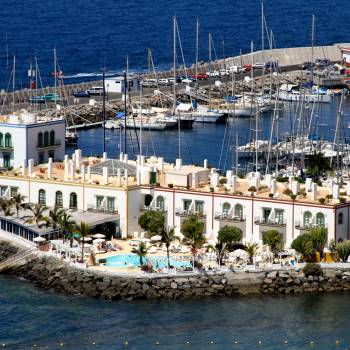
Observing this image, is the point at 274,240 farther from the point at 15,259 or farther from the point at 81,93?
the point at 81,93

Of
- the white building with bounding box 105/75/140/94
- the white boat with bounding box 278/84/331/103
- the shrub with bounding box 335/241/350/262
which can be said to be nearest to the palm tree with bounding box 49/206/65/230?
the shrub with bounding box 335/241/350/262

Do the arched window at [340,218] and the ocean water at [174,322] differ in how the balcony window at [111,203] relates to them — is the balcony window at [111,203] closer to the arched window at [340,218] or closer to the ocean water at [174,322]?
the ocean water at [174,322]

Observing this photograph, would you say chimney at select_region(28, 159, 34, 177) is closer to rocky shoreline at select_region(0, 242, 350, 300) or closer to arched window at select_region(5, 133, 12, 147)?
arched window at select_region(5, 133, 12, 147)

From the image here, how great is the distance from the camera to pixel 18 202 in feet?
320

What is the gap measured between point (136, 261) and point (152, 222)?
3.87m

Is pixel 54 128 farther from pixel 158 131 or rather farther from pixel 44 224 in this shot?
pixel 158 131

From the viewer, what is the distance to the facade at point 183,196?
302 feet

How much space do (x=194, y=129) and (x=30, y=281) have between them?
57377mm

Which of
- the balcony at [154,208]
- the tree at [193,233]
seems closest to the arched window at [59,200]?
the balcony at [154,208]

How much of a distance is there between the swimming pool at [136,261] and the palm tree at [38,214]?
5.12 metres


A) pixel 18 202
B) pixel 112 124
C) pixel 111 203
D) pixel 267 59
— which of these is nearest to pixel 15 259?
pixel 18 202

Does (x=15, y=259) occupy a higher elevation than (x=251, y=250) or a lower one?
lower

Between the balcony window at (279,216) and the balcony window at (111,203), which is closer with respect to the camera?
the balcony window at (279,216)

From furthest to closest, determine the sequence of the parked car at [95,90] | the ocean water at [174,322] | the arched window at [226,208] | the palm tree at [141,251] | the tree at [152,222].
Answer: the parked car at [95,90], the tree at [152,222], the arched window at [226,208], the palm tree at [141,251], the ocean water at [174,322]
